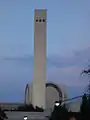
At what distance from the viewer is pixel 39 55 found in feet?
267

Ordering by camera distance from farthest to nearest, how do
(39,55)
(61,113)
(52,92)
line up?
(52,92)
(39,55)
(61,113)

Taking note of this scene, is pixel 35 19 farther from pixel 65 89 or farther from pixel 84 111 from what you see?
pixel 84 111

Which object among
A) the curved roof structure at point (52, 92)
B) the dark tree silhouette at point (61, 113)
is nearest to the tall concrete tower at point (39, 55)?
the curved roof structure at point (52, 92)

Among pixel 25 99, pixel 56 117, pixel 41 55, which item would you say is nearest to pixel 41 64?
pixel 41 55

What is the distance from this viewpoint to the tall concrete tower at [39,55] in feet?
267

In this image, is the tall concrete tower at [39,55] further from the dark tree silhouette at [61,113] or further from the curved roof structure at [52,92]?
the dark tree silhouette at [61,113]

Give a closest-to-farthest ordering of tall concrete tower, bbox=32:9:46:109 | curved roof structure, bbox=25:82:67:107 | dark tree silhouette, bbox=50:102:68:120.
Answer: dark tree silhouette, bbox=50:102:68:120
tall concrete tower, bbox=32:9:46:109
curved roof structure, bbox=25:82:67:107

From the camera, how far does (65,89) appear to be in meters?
101

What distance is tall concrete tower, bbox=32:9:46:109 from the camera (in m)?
81.3

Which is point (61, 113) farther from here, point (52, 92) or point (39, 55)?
point (52, 92)

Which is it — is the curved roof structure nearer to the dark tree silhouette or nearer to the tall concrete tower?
the tall concrete tower

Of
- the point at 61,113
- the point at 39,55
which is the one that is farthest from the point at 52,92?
the point at 61,113

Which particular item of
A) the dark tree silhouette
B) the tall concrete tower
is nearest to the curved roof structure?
the tall concrete tower

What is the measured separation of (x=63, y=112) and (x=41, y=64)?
218 feet
